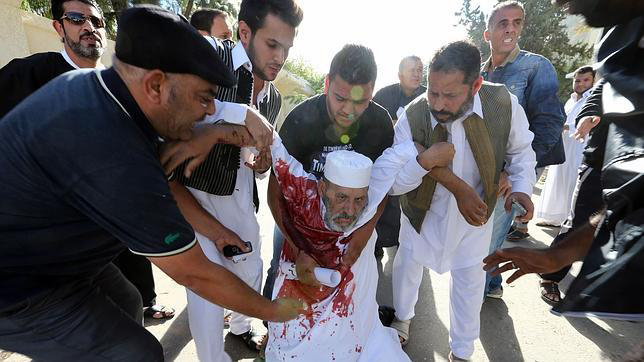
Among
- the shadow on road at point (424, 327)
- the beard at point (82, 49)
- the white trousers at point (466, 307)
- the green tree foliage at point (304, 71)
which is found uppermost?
the beard at point (82, 49)

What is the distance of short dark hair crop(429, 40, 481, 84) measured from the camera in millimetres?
2004

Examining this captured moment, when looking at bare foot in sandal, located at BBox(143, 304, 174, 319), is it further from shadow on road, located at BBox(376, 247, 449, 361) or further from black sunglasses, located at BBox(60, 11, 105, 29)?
black sunglasses, located at BBox(60, 11, 105, 29)

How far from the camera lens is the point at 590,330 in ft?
8.91

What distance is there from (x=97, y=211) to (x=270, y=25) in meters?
1.46

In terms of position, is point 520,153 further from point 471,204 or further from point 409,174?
point 409,174

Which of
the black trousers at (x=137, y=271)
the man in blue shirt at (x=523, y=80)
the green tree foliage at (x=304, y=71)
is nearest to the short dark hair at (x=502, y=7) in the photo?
the man in blue shirt at (x=523, y=80)

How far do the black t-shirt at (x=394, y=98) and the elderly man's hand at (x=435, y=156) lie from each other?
2270 millimetres

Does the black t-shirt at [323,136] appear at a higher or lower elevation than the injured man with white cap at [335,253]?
higher

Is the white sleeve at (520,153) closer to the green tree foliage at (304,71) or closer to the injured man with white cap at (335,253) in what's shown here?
the injured man with white cap at (335,253)

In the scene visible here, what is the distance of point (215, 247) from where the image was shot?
1989 millimetres

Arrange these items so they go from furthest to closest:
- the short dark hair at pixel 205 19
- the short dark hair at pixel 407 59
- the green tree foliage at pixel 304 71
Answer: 1. the green tree foliage at pixel 304 71
2. the short dark hair at pixel 407 59
3. the short dark hair at pixel 205 19

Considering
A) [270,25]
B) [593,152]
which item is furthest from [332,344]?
[270,25]

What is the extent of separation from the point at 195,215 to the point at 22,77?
142 cm

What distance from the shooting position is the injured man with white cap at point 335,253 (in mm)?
1772
